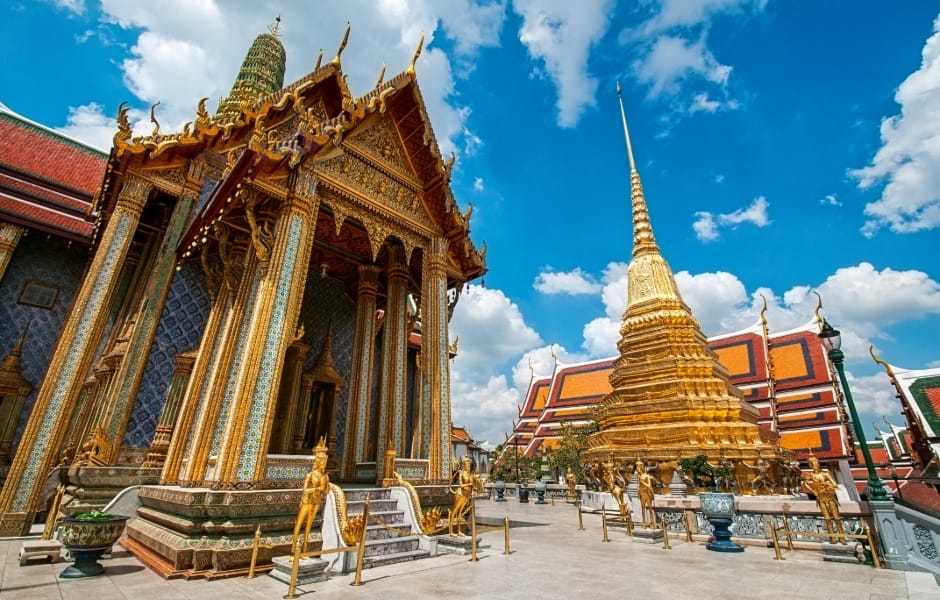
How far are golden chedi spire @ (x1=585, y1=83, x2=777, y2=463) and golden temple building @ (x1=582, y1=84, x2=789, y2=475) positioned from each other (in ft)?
0.08

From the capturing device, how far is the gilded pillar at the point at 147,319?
21.6 ft

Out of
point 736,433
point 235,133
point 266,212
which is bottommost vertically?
point 736,433

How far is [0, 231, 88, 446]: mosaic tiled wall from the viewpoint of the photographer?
328 inches

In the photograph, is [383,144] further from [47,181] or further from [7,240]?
[47,181]

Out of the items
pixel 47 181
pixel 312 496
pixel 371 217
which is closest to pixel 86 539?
pixel 312 496

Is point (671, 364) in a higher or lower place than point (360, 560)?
higher

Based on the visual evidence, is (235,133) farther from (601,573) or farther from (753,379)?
(753,379)

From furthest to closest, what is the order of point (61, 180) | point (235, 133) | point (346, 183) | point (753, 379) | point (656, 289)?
1. point (753, 379)
2. point (656, 289)
3. point (61, 180)
4. point (235, 133)
5. point (346, 183)

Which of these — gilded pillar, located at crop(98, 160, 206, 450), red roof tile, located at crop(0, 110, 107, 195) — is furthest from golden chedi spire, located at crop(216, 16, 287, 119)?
gilded pillar, located at crop(98, 160, 206, 450)

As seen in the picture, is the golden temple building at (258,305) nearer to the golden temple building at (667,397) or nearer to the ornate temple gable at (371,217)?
Result: the ornate temple gable at (371,217)

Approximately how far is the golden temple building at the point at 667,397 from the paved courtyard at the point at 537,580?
25.1 feet

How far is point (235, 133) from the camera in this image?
7934 mm

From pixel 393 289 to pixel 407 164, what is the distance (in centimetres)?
257

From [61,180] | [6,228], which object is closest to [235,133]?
[6,228]
